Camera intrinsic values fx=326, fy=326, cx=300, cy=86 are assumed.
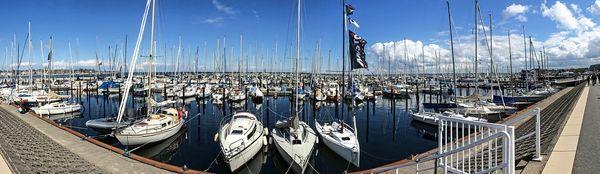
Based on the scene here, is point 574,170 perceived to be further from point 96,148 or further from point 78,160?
point 96,148

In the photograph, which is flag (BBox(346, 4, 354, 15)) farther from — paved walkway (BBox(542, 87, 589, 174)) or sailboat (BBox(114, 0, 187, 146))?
sailboat (BBox(114, 0, 187, 146))

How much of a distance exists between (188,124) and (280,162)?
1991cm

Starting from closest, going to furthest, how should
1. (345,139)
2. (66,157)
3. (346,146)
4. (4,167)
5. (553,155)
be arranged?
1. (553,155)
2. (4,167)
3. (66,157)
4. (346,146)
5. (345,139)

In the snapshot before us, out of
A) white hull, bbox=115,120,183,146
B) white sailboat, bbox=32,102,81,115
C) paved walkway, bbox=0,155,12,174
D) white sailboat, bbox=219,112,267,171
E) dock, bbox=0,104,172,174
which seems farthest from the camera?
white sailboat, bbox=32,102,81,115

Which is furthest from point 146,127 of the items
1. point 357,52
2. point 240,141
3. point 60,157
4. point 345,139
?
point 357,52

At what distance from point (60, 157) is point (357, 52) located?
14239mm

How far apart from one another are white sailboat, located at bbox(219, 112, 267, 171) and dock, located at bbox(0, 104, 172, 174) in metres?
4.83

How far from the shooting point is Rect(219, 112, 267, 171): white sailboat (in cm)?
1722

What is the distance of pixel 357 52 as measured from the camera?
56.4 ft

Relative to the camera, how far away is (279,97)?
2744 inches

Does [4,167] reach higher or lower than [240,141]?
higher

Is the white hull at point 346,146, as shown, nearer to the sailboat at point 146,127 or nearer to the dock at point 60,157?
the dock at point 60,157

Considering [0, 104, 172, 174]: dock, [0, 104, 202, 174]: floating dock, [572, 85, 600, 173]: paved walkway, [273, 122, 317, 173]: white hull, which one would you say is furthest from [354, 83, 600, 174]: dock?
[0, 104, 172, 174]: dock

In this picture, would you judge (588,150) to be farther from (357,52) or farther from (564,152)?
(357,52)
